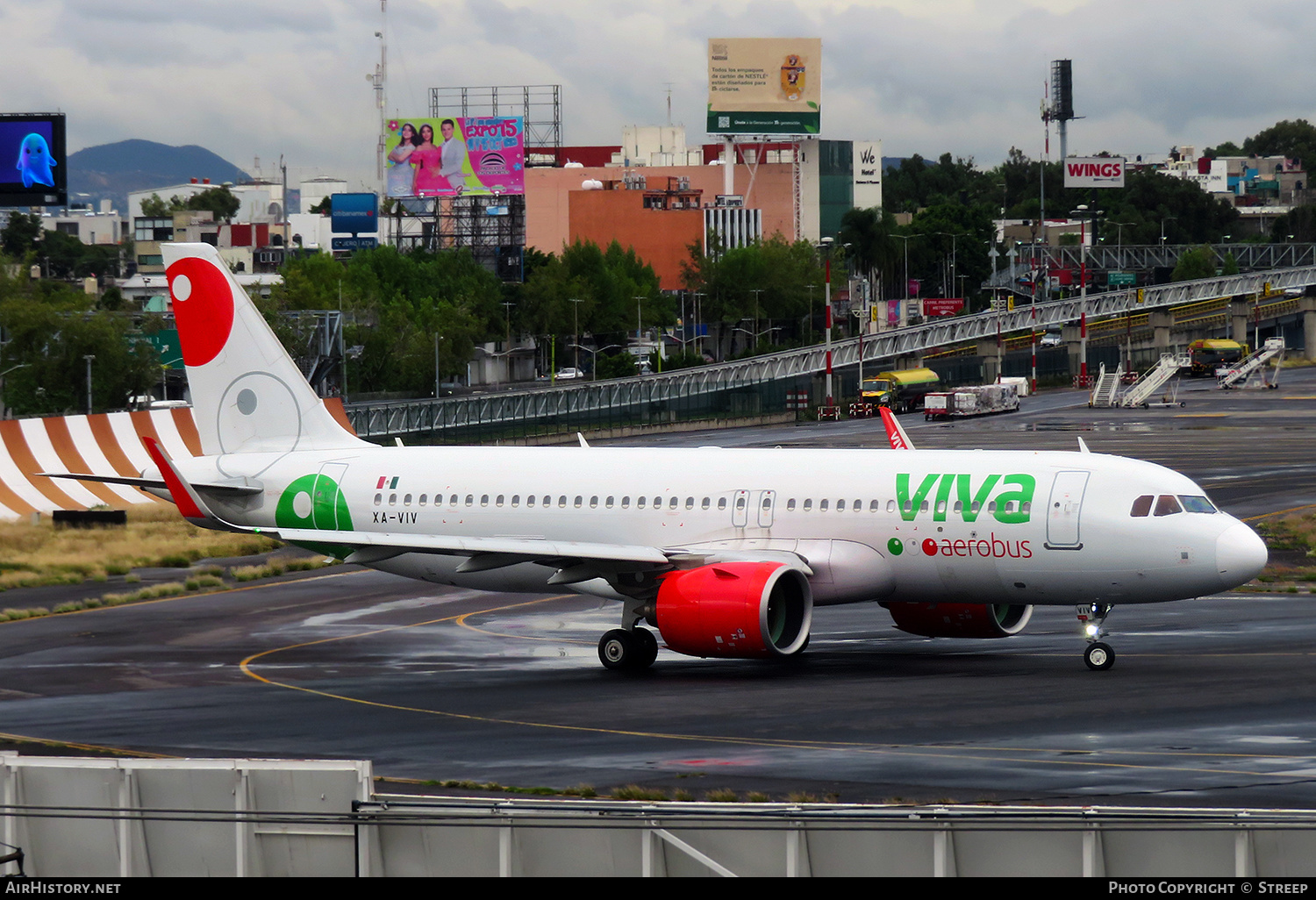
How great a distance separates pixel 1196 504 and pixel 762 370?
10689 cm

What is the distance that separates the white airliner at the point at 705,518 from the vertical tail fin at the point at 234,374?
5 cm

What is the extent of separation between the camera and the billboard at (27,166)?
6600cm

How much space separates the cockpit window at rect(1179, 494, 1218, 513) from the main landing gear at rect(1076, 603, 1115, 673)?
2.61m

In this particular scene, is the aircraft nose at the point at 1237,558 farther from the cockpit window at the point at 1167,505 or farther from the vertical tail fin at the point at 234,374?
the vertical tail fin at the point at 234,374

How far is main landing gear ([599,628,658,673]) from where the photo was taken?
34656 millimetres

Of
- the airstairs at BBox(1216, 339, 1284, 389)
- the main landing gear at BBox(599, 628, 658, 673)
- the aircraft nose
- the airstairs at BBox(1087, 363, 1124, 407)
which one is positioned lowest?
the main landing gear at BBox(599, 628, 658, 673)

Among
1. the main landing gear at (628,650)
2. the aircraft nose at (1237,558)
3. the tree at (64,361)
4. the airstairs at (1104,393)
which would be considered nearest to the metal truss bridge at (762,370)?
the airstairs at (1104,393)

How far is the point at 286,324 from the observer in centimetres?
13325

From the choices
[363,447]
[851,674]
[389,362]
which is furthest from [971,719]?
[389,362]

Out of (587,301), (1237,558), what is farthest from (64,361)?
(1237,558)

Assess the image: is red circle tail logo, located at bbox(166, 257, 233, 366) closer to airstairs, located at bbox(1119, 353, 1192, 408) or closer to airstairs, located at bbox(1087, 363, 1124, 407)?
airstairs, located at bbox(1087, 363, 1124, 407)

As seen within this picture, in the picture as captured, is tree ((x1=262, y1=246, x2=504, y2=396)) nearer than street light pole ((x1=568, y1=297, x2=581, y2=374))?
Yes

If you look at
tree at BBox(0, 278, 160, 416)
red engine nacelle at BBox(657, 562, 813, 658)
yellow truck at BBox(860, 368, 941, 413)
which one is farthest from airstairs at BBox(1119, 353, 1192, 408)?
red engine nacelle at BBox(657, 562, 813, 658)

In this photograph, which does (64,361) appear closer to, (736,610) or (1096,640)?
(736,610)
